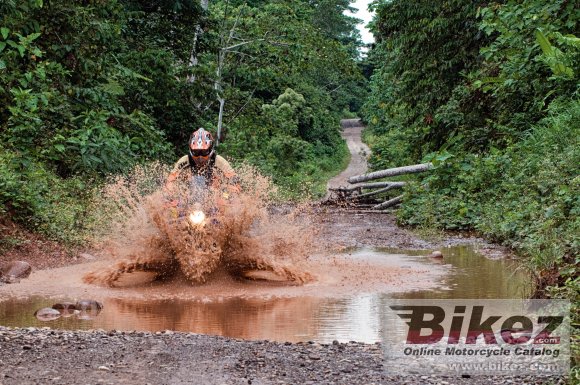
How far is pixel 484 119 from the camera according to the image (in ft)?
69.9

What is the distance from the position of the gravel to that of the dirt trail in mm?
26852

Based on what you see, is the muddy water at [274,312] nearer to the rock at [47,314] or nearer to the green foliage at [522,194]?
the rock at [47,314]

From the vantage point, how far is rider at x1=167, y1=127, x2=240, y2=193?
11.4m

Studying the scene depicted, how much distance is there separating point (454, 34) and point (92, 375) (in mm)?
18618

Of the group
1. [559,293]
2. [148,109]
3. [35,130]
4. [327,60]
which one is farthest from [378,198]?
[559,293]

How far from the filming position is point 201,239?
10961 millimetres

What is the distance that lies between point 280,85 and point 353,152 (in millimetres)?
29779

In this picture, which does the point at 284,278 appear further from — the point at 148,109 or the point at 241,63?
the point at 241,63

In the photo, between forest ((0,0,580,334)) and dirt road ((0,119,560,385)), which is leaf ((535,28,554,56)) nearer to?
forest ((0,0,580,334))

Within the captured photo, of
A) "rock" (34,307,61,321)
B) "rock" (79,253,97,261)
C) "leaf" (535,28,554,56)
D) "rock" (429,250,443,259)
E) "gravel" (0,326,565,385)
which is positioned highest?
"leaf" (535,28,554,56)

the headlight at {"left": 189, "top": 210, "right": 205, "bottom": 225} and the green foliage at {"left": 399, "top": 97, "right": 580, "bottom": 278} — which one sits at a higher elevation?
the green foliage at {"left": 399, "top": 97, "right": 580, "bottom": 278}

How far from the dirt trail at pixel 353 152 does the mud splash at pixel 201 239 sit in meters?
22.0

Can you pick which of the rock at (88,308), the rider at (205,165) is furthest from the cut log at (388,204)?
the rock at (88,308)

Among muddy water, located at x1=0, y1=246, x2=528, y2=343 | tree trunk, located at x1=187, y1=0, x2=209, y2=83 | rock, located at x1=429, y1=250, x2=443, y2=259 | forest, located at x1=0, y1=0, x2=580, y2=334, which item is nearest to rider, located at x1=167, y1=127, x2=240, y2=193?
muddy water, located at x1=0, y1=246, x2=528, y2=343
